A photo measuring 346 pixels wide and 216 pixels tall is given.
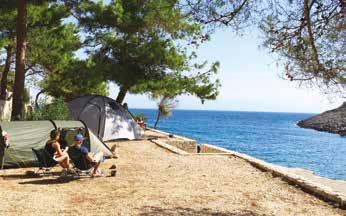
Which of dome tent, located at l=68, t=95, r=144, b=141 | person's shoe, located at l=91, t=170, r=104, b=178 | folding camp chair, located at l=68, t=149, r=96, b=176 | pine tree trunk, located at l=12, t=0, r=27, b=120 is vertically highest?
pine tree trunk, located at l=12, t=0, r=27, b=120

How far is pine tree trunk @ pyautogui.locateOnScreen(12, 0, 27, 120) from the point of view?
18.0 meters

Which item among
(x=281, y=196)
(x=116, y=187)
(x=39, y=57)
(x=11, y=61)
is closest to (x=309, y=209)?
(x=281, y=196)

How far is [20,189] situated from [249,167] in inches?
241

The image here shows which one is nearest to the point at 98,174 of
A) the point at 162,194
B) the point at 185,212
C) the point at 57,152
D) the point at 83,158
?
the point at 83,158

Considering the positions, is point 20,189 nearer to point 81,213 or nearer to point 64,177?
point 64,177

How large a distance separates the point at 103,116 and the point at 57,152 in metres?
9.32

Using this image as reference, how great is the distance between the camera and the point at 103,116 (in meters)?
20.3

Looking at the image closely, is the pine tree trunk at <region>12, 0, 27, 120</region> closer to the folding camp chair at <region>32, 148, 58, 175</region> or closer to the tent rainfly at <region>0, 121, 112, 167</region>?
the tent rainfly at <region>0, 121, 112, 167</region>

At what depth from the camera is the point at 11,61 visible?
95.4 ft

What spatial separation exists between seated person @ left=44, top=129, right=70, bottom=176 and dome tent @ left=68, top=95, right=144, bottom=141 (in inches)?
345

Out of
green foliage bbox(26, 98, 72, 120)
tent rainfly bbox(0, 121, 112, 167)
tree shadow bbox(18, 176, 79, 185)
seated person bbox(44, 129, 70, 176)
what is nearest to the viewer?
tree shadow bbox(18, 176, 79, 185)

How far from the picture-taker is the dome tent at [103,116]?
66.6ft

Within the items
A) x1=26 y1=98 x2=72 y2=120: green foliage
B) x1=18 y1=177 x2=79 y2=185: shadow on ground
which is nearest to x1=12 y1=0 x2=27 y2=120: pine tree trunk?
Answer: x1=26 y1=98 x2=72 y2=120: green foliage

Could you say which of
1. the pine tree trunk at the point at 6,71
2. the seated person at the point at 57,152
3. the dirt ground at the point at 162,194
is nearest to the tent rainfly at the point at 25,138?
the dirt ground at the point at 162,194
